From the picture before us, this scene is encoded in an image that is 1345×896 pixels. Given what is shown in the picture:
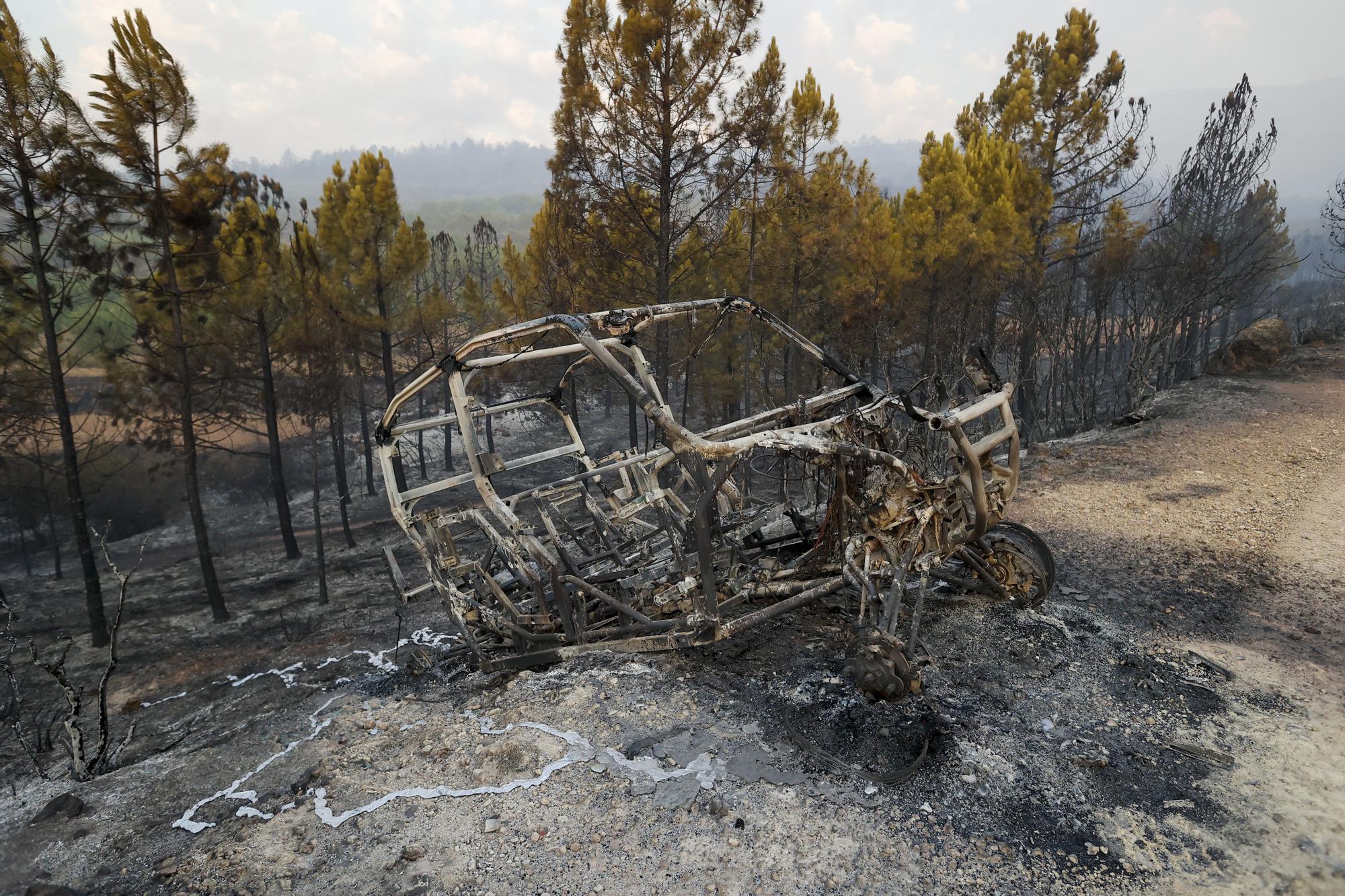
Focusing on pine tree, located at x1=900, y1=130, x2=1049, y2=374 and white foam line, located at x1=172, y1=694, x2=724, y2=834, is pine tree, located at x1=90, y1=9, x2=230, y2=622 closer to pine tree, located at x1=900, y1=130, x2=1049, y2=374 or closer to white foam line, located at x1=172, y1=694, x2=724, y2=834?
white foam line, located at x1=172, y1=694, x2=724, y2=834

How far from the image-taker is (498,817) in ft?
12.0

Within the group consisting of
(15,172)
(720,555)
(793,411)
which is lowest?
(720,555)

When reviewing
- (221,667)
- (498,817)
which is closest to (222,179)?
(221,667)

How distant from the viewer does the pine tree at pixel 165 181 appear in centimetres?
1034

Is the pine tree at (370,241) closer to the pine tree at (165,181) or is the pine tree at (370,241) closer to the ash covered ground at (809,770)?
the pine tree at (165,181)

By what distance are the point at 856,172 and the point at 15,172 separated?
15.0m

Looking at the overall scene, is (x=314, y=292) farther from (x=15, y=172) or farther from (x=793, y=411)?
(x=793, y=411)

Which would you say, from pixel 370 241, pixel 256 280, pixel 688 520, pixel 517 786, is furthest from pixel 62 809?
pixel 370 241

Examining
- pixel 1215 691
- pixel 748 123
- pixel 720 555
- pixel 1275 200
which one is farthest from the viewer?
pixel 1275 200

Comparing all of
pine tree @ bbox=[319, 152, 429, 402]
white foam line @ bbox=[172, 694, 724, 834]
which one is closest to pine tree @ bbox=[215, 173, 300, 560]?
pine tree @ bbox=[319, 152, 429, 402]

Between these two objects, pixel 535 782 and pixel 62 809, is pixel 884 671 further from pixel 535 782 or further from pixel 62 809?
pixel 62 809

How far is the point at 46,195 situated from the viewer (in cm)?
1030

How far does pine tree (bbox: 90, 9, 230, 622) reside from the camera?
1034cm

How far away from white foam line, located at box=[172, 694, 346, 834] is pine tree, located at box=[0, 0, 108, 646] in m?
9.08
